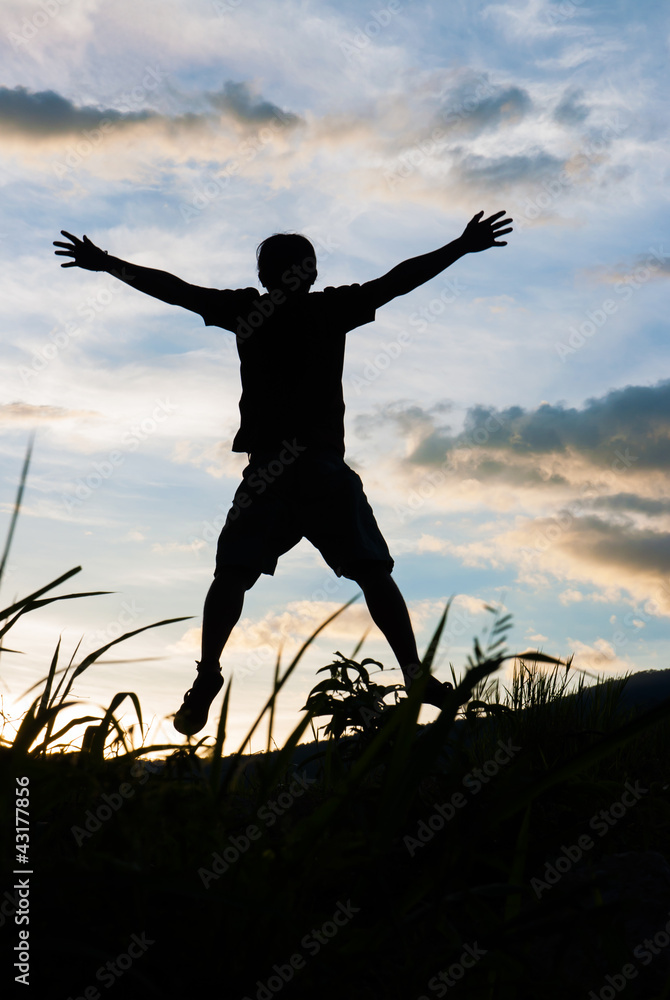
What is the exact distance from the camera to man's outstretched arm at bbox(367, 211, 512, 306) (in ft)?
12.9

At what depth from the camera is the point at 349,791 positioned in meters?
1.41

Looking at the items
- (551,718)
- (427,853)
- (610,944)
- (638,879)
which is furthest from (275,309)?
(610,944)

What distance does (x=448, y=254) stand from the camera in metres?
3.95

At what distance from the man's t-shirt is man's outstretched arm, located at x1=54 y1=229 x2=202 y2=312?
13 cm

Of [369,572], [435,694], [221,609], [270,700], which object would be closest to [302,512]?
[369,572]

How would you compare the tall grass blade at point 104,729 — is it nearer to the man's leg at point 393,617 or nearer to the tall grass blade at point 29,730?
the tall grass blade at point 29,730

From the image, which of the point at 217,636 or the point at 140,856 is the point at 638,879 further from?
the point at 217,636

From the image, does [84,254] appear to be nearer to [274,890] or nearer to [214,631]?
[214,631]

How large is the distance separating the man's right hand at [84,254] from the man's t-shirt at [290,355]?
53cm

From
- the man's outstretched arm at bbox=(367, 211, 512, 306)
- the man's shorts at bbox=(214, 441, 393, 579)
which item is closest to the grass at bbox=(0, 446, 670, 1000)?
the man's shorts at bbox=(214, 441, 393, 579)

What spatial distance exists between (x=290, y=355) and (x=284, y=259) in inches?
21.3

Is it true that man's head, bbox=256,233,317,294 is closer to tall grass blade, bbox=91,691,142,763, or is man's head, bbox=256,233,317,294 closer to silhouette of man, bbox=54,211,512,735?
silhouette of man, bbox=54,211,512,735

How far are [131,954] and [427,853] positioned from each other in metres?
0.99

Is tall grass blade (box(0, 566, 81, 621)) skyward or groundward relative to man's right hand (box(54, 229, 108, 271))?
groundward
